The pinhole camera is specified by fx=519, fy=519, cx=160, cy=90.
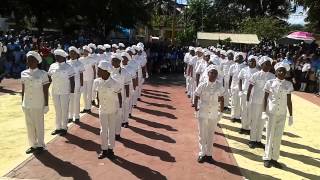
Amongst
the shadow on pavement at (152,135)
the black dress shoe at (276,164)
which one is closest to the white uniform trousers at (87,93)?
the shadow on pavement at (152,135)

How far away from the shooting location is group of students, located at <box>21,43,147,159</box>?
32.4 ft

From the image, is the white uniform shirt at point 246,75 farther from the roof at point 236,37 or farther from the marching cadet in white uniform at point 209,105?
the roof at point 236,37

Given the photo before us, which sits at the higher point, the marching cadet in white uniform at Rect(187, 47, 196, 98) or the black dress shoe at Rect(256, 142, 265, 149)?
the marching cadet in white uniform at Rect(187, 47, 196, 98)

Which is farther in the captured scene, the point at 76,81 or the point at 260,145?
the point at 76,81

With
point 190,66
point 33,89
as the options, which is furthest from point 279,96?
point 190,66

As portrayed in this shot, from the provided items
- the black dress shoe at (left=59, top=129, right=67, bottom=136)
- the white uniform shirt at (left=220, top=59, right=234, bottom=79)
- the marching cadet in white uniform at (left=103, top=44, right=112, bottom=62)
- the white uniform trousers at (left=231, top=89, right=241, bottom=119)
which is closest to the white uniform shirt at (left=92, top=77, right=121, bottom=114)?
the black dress shoe at (left=59, top=129, right=67, bottom=136)

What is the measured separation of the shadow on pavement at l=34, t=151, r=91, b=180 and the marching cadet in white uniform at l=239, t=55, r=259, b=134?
492 centimetres

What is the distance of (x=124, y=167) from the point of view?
945 cm

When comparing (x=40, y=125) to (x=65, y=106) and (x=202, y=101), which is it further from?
(x=202, y=101)

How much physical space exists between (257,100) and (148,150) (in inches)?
109

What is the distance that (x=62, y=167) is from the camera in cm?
927

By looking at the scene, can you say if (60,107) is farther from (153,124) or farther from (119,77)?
(153,124)

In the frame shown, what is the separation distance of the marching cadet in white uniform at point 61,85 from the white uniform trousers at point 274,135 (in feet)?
14.9

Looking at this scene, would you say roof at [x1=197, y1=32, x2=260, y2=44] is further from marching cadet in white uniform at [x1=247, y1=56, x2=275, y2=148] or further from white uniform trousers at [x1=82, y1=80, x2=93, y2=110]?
marching cadet in white uniform at [x1=247, y1=56, x2=275, y2=148]
